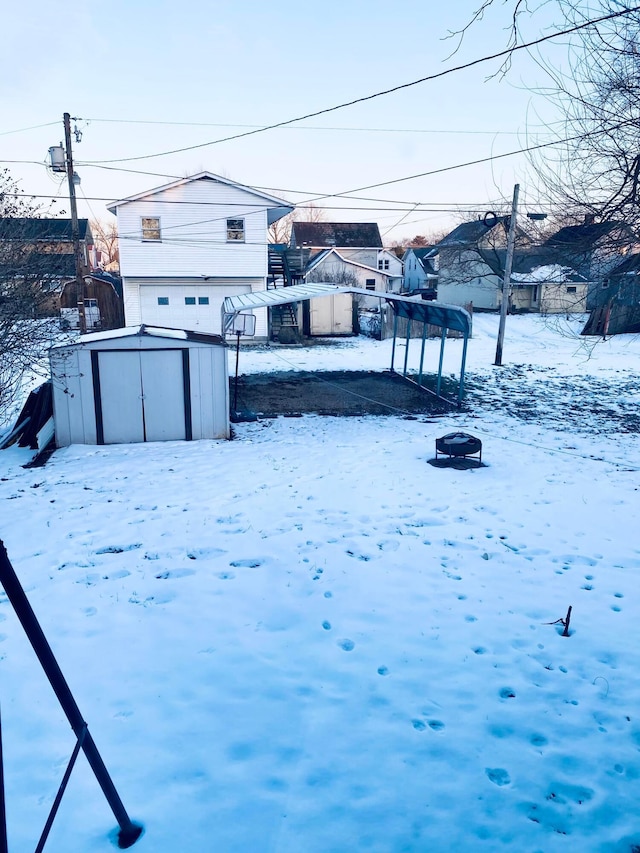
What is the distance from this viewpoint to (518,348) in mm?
27328

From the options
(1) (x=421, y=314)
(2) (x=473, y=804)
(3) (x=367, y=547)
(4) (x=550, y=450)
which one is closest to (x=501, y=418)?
(4) (x=550, y=450)

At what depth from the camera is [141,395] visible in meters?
11.4

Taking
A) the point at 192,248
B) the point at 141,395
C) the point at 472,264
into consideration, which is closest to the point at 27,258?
the point at 141,395

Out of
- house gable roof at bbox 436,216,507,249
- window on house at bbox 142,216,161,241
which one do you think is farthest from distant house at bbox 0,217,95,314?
house gable roof at bbox 436,216,507,249

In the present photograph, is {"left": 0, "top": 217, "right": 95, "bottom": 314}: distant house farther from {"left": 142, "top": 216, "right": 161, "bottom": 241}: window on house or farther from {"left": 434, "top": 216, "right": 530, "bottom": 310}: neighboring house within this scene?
{"left": 434, "top": 216, "right": 530, "bottom": 310}: neighboring house

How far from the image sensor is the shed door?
11.2m

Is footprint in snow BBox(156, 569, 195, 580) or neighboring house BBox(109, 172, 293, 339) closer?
footprint in snow BBox(156, 569, 195, 580)

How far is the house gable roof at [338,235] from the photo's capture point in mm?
47781

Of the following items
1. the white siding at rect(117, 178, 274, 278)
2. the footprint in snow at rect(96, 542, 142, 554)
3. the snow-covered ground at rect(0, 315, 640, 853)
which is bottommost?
the footprint in snow at rect(96, 542, 142, 554)

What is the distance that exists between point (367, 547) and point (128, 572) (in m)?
2.69

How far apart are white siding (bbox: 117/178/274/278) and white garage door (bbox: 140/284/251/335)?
2.28 ft

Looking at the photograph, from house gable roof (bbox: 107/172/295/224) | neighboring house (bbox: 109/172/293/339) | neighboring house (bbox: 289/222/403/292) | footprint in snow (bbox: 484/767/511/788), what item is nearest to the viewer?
footprint in snow (bbox: 484/767/511/788)

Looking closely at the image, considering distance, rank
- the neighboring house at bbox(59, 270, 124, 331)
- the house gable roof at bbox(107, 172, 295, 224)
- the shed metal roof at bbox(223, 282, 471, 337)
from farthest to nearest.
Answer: the neighboring house at bbox(59, 270, 124, 331), the house gable roof at bbox(107, 172, 295, 224), the shed metal roof at bbox(223, 282, 471, 337)

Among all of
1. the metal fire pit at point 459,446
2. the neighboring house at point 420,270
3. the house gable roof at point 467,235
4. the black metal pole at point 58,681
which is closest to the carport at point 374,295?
the metal fire pit at point 459,446
